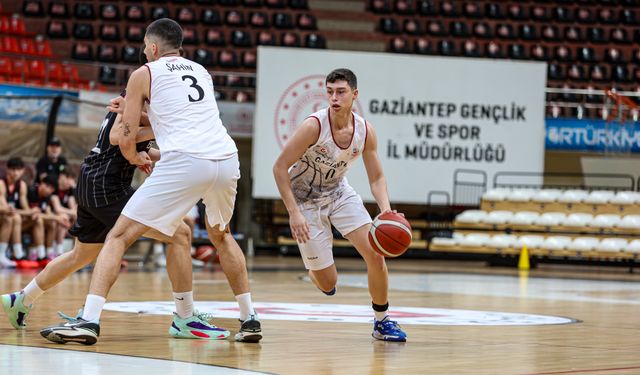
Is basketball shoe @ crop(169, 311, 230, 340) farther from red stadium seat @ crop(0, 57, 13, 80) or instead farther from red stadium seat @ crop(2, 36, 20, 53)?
red stadium seat @ crop(2, 36, 20, 53)

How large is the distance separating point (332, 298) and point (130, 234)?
4626 millimetres

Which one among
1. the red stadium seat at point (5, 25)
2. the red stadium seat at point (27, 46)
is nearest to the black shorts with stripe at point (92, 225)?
the red stadium seat at point (27, 46)

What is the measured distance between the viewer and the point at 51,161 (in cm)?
1460

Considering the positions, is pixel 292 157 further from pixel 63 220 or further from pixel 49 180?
pixel 49 180

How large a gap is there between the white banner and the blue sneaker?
1241cm

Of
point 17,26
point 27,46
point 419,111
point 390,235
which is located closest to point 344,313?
point 390,235

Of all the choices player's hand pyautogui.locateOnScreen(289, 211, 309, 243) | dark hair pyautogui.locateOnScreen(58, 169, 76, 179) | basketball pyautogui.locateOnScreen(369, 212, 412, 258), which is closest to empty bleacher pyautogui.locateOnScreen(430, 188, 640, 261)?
dark hair pyautogui.locateOnScreen(58, 169, 76, 179)

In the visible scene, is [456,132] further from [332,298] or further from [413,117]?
[332,298]

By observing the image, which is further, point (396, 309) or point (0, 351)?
point (396, 309)

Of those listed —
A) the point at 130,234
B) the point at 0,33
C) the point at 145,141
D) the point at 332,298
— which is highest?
the point at 0,33

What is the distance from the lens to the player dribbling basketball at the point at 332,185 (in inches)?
260

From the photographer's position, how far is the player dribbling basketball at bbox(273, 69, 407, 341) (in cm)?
660

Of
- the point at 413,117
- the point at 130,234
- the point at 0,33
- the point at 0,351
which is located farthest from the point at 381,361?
the point at 0,33

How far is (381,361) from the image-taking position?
5.61 metres
